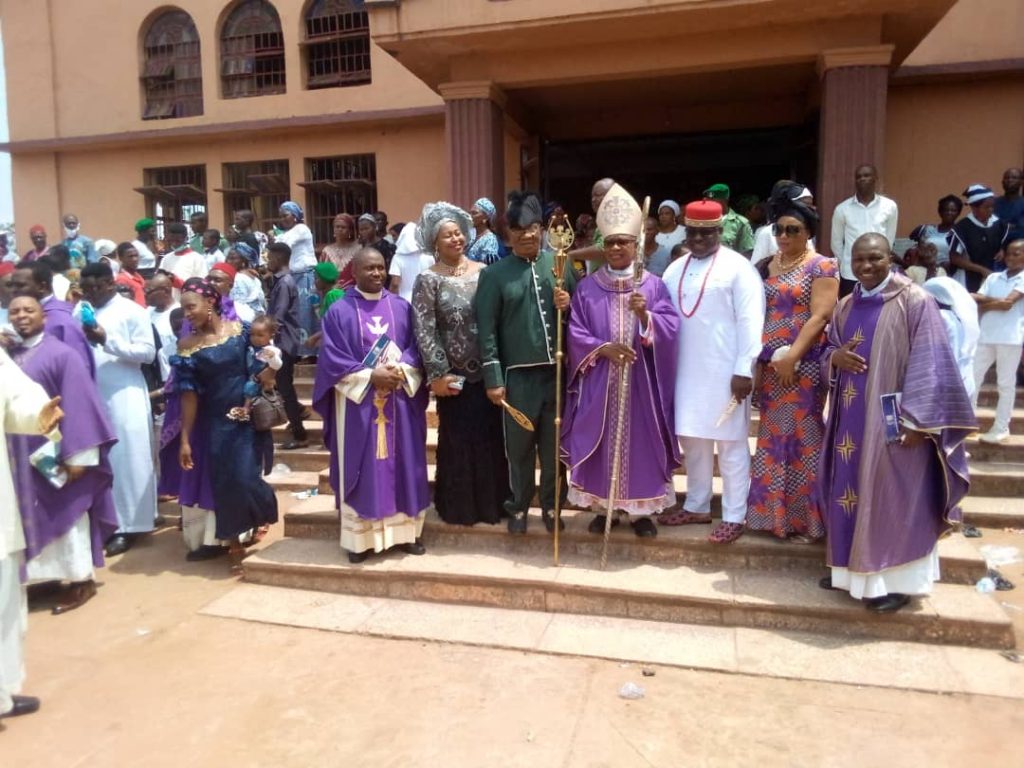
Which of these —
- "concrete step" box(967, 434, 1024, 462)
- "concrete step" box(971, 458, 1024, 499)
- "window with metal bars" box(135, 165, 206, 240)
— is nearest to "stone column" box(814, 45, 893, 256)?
"concrete step" box(967, 434, 1024, 462)

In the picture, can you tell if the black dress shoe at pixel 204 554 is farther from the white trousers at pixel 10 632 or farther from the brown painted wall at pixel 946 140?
the brown painted wall at pixel 946 140

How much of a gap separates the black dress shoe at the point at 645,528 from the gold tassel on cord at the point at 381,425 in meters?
1.57

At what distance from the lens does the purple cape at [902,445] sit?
11.7 feet

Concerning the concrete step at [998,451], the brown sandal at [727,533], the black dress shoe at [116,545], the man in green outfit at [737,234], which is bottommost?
the black dress shoe at [116,545]

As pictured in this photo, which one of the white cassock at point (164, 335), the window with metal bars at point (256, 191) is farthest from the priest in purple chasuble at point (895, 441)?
the window with metal bars at point (256, 191)

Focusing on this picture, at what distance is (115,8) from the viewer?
1268cm

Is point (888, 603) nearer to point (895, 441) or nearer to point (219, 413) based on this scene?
point (895, 441)

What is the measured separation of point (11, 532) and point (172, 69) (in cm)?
1156

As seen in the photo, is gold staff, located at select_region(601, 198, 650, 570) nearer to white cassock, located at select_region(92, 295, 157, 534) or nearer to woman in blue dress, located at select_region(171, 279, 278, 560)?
woman in blue dress, located at select_region(171, 279, 278, 560)

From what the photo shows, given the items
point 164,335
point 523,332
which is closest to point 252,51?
point 164,335

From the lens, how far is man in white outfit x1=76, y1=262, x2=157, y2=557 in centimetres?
551

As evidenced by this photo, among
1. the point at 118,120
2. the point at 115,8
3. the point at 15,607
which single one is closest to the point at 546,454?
the point at 15,607

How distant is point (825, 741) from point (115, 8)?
14676mm

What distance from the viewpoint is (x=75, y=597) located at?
15.3 ft
